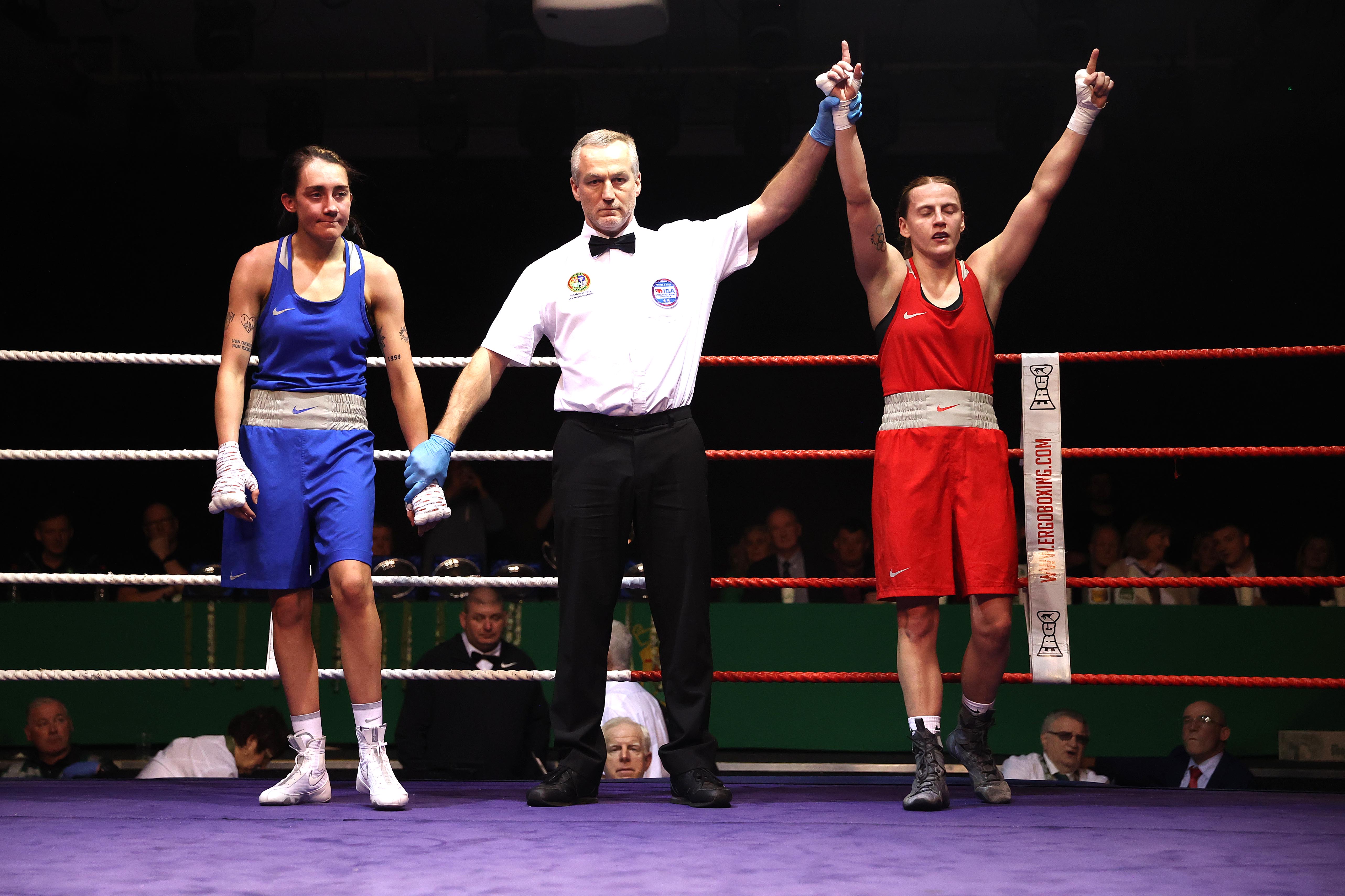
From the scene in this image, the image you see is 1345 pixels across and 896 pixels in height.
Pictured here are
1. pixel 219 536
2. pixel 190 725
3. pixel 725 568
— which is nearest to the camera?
pixel 190 725

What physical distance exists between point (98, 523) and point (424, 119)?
11.2 ft

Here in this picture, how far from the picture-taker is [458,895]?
151 cm

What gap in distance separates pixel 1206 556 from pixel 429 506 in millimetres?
3836

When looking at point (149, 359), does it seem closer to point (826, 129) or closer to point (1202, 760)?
point (826, 129)

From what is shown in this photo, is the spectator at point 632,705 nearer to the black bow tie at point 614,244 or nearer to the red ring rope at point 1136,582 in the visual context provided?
the red ring rope at point 1136,582

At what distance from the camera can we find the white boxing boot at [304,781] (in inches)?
87.6

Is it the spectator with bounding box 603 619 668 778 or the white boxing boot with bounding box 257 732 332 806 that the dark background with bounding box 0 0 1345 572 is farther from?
the white boxing boot with bounding box 257 732 332 806

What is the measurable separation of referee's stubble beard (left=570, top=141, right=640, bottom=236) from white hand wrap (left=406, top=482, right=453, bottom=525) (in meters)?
0.60

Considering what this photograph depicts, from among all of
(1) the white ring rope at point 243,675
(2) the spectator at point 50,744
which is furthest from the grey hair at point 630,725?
(2) the spectator at point 50,744

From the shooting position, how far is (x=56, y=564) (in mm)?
5051

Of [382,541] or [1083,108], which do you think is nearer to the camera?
[1083,108]

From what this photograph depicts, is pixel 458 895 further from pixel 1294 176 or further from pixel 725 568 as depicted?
pixel 1294 176

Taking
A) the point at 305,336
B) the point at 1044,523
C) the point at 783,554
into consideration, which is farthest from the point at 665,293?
the point at 783,554

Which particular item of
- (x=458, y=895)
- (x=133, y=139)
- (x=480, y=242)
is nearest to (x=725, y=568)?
(x=480, y=242)
